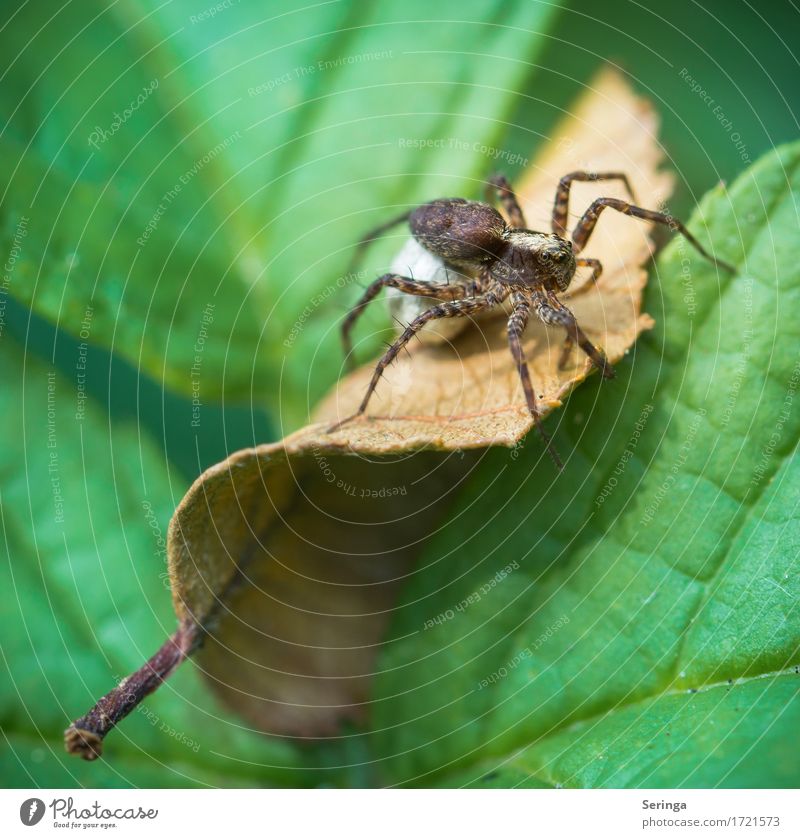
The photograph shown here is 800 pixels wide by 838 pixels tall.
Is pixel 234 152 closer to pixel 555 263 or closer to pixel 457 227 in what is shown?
Result: pixel 457 227

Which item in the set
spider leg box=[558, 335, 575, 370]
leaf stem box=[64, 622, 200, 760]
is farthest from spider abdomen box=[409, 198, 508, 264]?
leaf stem box=[64, 622, 200, 760]

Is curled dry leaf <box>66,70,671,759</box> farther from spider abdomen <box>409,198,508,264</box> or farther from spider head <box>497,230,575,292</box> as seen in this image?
spider abdomen <box>409,198,508,264</box>

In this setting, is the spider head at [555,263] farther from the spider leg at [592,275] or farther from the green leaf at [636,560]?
the green leaf at [636,560]

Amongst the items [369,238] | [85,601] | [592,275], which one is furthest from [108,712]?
[592,275]

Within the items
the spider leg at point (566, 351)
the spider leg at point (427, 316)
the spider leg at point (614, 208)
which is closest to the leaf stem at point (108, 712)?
the spider leg at point (427, 316)

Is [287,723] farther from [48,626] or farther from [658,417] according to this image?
[658,417]

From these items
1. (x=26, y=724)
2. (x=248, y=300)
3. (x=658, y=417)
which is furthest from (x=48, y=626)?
(x=658, y=417)
